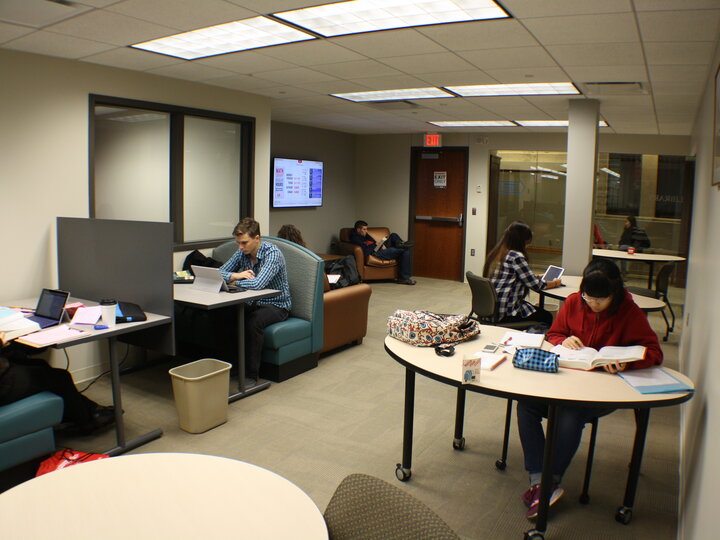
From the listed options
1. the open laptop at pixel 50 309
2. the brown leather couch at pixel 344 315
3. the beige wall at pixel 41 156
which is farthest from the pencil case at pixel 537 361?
the beige wall at pixel 41 156

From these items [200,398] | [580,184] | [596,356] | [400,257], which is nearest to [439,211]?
[400,257]

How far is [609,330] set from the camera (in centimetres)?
270

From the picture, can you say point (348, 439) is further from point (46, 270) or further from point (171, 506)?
point (46, 270)

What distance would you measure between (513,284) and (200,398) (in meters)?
2.46

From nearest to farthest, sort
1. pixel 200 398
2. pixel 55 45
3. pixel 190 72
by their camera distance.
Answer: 1. pixel 200 398
2. pixel 55 45
3. pixel 190 72

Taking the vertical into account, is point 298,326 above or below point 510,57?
below

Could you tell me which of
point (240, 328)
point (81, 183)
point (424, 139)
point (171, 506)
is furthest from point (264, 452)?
point (424, 139)

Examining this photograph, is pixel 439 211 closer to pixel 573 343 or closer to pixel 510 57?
pixel 510 57

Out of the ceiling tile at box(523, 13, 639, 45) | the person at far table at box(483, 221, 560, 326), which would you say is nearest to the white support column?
the person at far table at box(483, 221, 560, 326)

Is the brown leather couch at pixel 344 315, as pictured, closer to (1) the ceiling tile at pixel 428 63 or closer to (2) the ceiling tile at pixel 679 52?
(1) the ceiling tile at pixel 428 63

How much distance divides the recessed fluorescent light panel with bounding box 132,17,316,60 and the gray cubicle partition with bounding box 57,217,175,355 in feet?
4.01

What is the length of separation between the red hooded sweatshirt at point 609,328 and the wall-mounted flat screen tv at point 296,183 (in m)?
5.83

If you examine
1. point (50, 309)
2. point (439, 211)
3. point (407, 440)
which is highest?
point (439, 211)

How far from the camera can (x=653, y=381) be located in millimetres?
2322
